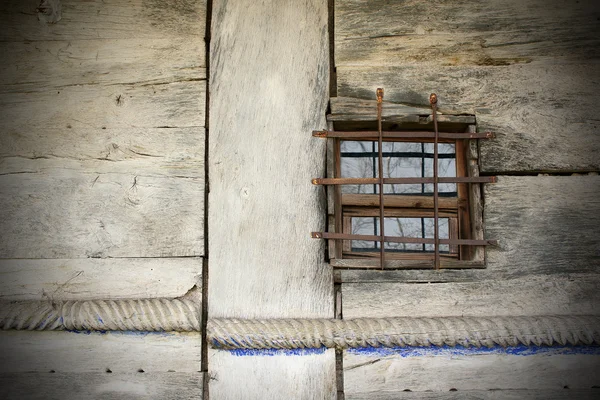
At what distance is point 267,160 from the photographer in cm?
183

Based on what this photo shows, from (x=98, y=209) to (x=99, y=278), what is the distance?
25 cm

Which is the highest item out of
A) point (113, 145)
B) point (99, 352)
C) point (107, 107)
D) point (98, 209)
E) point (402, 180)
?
point (107, 107)

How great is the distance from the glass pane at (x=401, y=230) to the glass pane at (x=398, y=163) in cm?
11

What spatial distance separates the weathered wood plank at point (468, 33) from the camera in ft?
6.20

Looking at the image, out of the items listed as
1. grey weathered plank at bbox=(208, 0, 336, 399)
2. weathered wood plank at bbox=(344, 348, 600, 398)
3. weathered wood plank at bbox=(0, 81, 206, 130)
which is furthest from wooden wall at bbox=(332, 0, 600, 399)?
weathered wood plank at bbox=(0, 81, 206, 130)

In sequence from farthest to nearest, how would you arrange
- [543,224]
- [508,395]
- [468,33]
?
[468,33]
[543,224]
[508,395]

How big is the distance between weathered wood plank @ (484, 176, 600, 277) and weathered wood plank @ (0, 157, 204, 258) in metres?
1.09

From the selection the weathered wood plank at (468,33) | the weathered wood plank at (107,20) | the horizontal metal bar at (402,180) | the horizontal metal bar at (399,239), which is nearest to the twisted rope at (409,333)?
the horizontal metal bar at (399,239)

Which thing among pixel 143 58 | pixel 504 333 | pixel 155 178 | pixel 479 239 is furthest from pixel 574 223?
pixel 143 58

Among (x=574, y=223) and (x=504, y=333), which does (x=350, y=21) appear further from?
(x=504, y=333)

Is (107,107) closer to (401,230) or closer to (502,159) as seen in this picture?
(401,230)

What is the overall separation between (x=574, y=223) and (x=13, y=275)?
81.3 inches

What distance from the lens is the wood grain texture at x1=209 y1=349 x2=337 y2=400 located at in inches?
67.3

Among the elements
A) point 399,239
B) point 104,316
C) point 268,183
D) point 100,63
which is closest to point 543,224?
point 399,239
